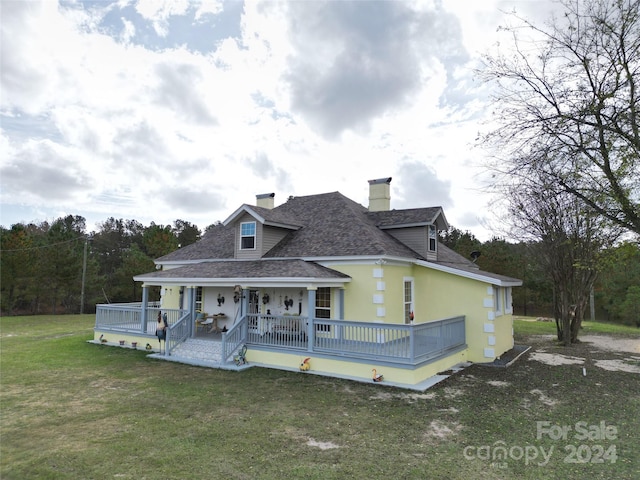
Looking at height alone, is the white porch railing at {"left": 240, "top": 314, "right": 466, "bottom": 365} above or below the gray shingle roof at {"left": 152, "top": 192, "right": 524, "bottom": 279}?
below

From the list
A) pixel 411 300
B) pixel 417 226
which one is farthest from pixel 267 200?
pixel 411 300

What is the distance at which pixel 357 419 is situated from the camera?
7.60 m

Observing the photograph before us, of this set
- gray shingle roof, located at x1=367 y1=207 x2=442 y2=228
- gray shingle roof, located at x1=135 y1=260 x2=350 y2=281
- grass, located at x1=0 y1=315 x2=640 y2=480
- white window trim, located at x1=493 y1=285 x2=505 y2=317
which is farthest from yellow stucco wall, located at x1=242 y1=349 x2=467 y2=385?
gray shingle roof, located at x1=367 y1=207 x2=442 y2=228

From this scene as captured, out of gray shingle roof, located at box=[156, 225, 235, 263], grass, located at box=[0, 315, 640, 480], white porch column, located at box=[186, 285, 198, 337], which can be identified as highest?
gray shingle roof, located at box=[156, 225, 235, 263]

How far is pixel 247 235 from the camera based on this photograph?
16281 millimetres

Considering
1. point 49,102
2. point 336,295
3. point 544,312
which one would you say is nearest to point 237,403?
point 336,295

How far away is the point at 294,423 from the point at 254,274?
678cm

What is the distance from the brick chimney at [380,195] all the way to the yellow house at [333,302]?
6 cm

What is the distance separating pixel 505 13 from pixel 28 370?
57.1 ft

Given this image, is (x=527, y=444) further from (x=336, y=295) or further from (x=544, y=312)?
(x=544, y=312)

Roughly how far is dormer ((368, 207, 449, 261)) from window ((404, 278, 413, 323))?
157 cm

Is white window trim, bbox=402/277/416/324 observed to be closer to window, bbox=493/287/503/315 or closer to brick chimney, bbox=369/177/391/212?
window, bbox=493/287/503/315

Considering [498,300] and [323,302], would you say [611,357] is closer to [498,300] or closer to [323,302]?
[498,300]

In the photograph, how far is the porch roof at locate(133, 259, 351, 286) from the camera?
1252 centimetres
